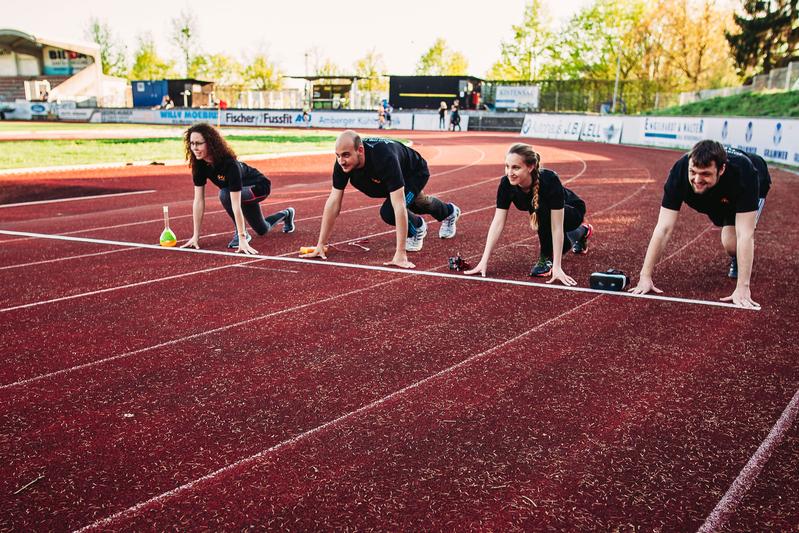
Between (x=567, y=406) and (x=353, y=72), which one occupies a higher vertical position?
(x=353, y=72)

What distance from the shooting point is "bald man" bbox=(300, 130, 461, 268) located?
19.8ft

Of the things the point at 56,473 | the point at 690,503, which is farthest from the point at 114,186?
the point at 690,503

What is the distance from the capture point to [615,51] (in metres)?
72.6

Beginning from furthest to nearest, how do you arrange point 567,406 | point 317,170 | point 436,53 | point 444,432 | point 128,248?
point 436,53 → point 317,170 → point 128,248 → point 567,406 → point 444,432

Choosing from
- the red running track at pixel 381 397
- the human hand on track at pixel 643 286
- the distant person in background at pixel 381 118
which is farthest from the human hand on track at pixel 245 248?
the distant person in background at pixel 381 118

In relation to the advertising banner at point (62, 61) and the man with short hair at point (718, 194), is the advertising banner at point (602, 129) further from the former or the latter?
the advertising banner at point (62, 61)

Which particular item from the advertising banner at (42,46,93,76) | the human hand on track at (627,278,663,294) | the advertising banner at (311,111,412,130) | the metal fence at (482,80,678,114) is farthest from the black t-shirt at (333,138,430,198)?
the advertising banner at (42,46,93,76)

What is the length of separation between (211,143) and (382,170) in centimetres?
205

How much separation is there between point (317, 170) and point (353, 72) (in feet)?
270

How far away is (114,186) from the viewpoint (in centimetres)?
1377

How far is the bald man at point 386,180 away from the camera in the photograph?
604 cm

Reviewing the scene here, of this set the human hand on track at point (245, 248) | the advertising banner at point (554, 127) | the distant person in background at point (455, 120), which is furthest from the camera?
the distant person in background at point (455, 120)

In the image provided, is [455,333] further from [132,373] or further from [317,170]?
[317,170]

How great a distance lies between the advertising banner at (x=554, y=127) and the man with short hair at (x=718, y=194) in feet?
99.9
